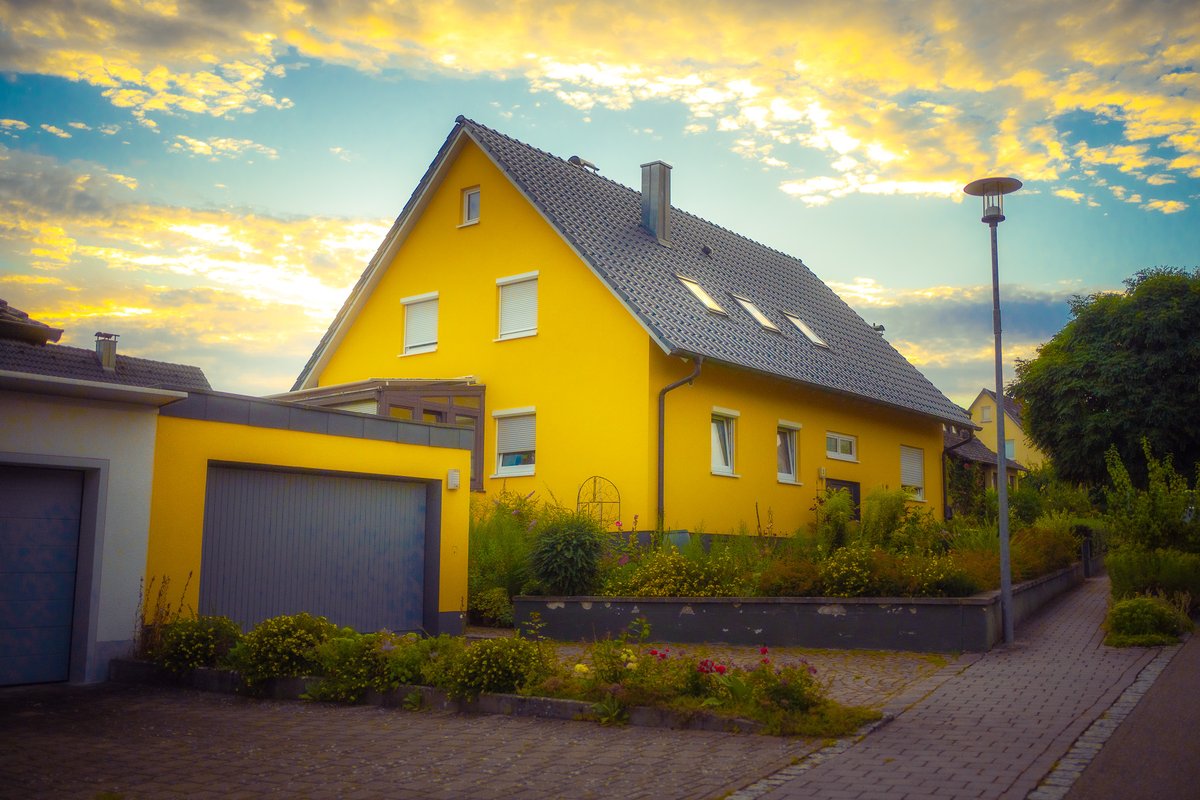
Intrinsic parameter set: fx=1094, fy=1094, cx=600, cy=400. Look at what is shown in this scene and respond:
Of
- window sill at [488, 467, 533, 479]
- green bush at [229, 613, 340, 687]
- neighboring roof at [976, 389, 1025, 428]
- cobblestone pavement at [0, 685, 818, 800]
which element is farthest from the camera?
neighboring roof at [976, 389, 1025, 428]

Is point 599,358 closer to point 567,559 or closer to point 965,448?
point 567,559

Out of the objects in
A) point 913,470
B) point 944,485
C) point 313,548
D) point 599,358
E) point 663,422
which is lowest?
point 313,548

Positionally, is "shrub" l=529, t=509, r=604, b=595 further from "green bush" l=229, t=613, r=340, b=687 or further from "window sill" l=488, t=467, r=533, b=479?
"green bush" l=229, t=613, r=340, b=687

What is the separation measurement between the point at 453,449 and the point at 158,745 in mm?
7592

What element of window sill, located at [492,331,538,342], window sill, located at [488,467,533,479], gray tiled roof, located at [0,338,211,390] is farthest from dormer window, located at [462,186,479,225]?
gray tiled roof, located at [0,338,211,390]

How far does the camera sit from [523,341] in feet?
68.0

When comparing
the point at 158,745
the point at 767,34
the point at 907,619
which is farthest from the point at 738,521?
the point at 158,745

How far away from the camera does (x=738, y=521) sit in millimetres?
20547

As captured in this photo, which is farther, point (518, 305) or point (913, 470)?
point (913, 470)

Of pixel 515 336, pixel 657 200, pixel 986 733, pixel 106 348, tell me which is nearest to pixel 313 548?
pixel 106 348

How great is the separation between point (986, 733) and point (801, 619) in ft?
16.0

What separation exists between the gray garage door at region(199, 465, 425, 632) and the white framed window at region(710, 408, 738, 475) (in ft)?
24.4

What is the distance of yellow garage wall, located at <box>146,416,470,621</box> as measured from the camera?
37.3ft

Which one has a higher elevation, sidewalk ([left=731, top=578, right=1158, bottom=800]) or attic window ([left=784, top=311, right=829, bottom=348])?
attic window ([left=784, top=311, right=829, bottom=348])
